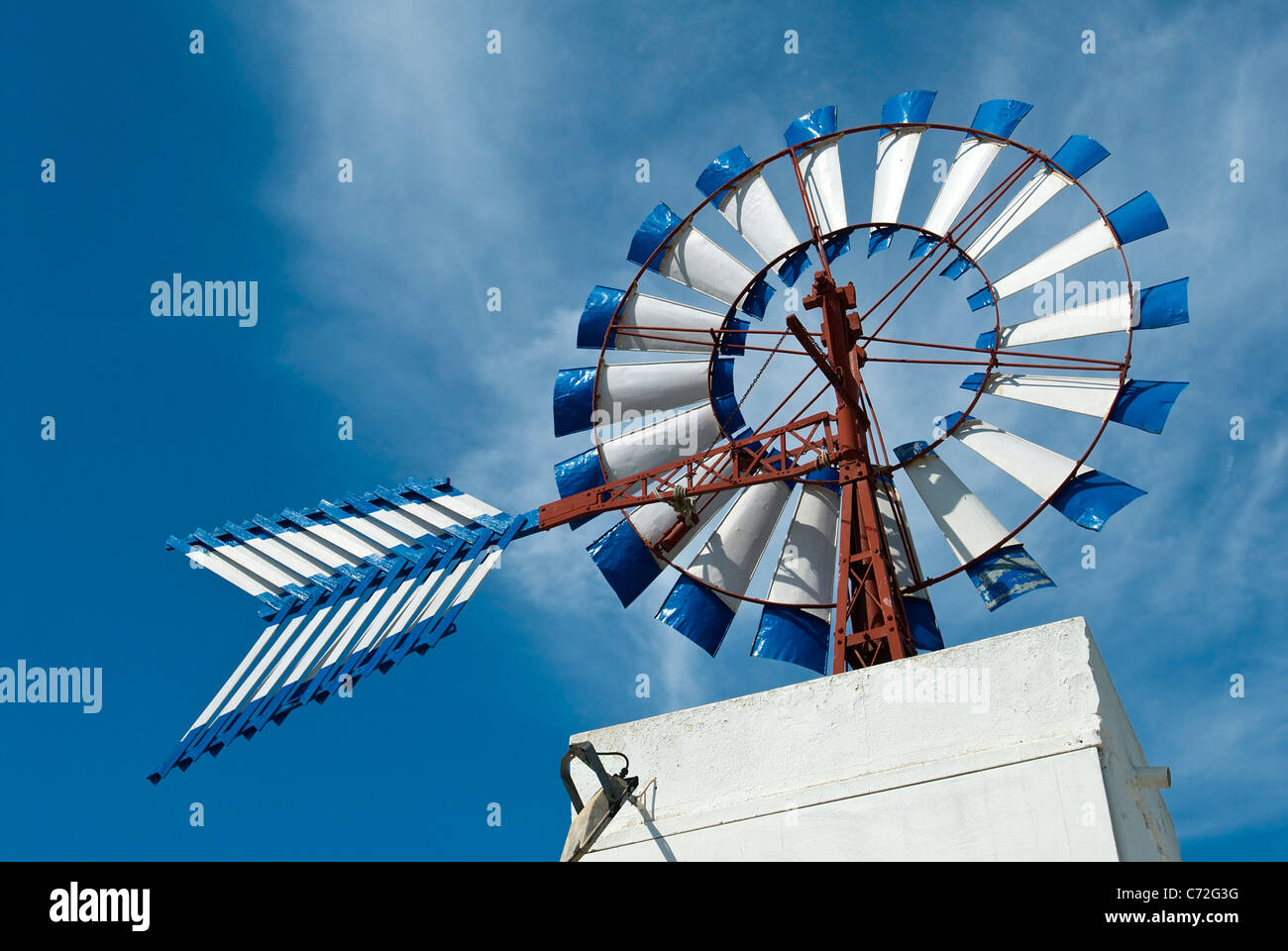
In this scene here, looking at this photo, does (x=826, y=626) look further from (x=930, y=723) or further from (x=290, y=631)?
(x=290, y=631)

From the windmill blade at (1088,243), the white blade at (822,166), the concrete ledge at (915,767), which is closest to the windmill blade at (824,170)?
the white blade at (822,166)

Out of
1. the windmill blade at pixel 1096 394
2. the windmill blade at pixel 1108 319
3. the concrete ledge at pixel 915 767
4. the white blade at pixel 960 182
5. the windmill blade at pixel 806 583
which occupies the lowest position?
the concrete ledge at pixel 915 767

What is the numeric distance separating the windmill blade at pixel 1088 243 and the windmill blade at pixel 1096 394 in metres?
0.74

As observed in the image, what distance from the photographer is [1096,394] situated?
410 inches

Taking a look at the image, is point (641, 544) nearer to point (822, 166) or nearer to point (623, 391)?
point (623, 391)

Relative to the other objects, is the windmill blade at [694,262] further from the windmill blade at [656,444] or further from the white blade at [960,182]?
the white blade at [960,182]

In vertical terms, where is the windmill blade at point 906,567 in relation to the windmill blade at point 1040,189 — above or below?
Answer: below

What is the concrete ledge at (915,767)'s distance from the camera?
285 inches

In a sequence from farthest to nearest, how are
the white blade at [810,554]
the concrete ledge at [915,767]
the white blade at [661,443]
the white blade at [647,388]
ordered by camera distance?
the white blade at [647,388]
the white blade at [661,443]
the white blade at [810,554]
the concrete ledge at [915,767]

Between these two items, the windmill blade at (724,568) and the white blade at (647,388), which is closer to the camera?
the windmill blade at (724,568)

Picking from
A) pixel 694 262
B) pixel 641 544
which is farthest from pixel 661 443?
pixel 694 262

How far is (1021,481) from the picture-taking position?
415 inches
